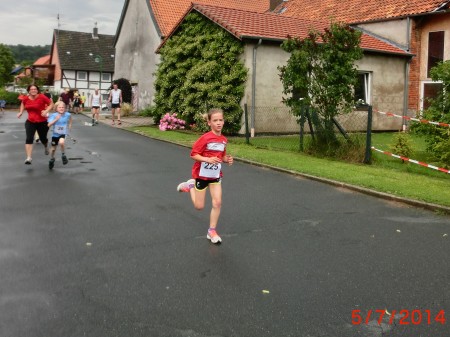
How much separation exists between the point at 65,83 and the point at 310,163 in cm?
5491

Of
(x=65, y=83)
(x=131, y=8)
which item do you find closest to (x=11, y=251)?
(x=131, y=8)

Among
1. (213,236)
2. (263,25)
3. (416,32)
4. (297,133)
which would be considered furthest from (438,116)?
(416,32)

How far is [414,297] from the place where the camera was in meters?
4.18

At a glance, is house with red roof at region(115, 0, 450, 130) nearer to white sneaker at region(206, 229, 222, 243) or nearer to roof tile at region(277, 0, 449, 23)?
roof tile at region(277, 0, 449, 23)

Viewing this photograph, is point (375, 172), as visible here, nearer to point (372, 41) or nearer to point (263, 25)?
point (263, 25)

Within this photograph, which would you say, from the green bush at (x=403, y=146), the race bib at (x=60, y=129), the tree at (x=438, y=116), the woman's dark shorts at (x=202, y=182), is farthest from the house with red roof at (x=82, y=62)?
the woman's dark shorts at (x=202, y=182)

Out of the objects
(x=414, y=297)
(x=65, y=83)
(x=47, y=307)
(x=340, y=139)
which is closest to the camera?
(x=47, y=307)

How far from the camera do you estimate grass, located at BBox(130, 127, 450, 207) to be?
8.71 metres

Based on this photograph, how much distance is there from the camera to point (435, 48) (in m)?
22.8

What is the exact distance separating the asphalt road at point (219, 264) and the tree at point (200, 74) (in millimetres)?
10018

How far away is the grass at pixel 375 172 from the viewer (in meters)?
8.71

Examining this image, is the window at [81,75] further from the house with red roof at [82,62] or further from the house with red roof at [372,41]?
the house with red roof at [372,41]

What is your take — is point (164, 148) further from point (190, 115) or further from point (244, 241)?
point (244, 241)
